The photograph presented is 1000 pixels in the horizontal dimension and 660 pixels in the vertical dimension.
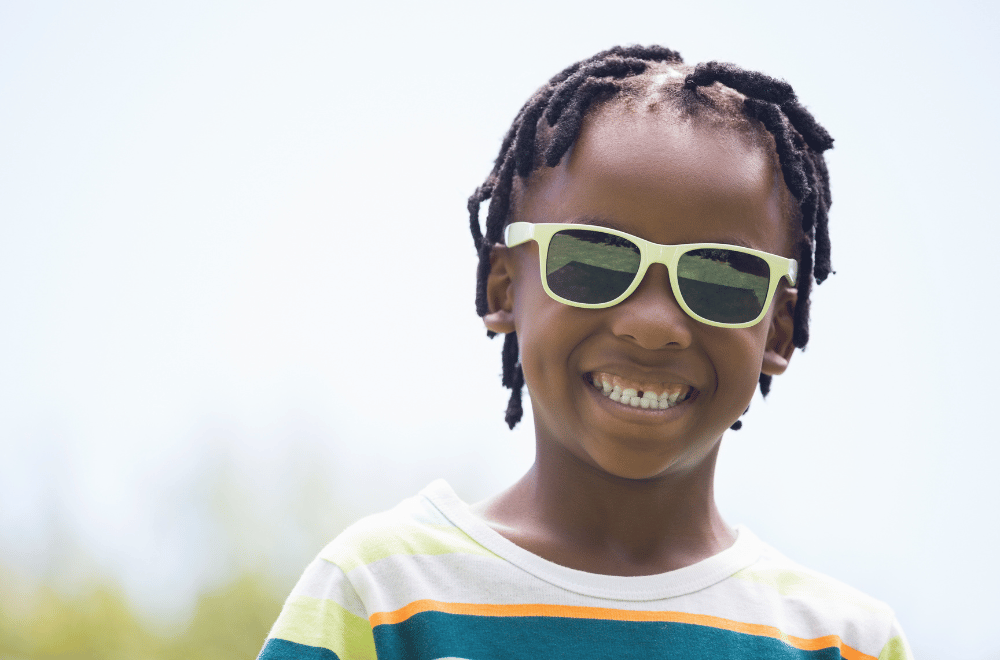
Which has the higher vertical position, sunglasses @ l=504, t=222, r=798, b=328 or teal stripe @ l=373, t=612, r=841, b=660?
sunglasses @ l=504, t=222, r=798, b=328

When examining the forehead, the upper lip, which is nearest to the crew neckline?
the upper lip

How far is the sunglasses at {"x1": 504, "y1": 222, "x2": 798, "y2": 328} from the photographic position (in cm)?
225

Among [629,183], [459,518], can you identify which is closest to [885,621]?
[459,518]

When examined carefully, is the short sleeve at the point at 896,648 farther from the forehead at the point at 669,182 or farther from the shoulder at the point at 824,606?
the forehead at the point at 669,182

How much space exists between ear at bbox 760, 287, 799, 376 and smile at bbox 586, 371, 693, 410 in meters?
0.42

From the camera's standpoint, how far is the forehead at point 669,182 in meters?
2.27

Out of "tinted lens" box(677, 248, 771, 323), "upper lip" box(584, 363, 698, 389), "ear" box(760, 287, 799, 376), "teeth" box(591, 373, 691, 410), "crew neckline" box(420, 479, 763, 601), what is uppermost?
"tinted lens" box(677, 248, 771, 323)

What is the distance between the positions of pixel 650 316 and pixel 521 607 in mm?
752

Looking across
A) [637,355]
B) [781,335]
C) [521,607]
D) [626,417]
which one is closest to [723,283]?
[637,355]

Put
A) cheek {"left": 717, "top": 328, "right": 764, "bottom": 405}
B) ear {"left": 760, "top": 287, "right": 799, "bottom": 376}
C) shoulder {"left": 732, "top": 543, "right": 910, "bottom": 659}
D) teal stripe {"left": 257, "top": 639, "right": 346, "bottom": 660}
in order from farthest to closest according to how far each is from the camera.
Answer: ear {"left": 760, "top": 287, "right": 799, "bottom": 376} → shoulder {"left": 732, "top": 543, "right": 910, "bottom": 659} → cheek {"left": 717, "top": 328, "right": 764, "bottom": 405} → teal stripe {"left": 257, "top": 639, "right": 346, "bottom": 660}

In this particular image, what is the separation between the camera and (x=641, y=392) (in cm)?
231

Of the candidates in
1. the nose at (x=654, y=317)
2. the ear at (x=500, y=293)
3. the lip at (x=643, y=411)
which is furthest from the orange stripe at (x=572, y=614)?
the ear at (x=500, y=293)

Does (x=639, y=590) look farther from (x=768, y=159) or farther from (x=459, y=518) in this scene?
(x=768, y=159)

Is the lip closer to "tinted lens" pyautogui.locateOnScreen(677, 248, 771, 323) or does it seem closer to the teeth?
the teeth
